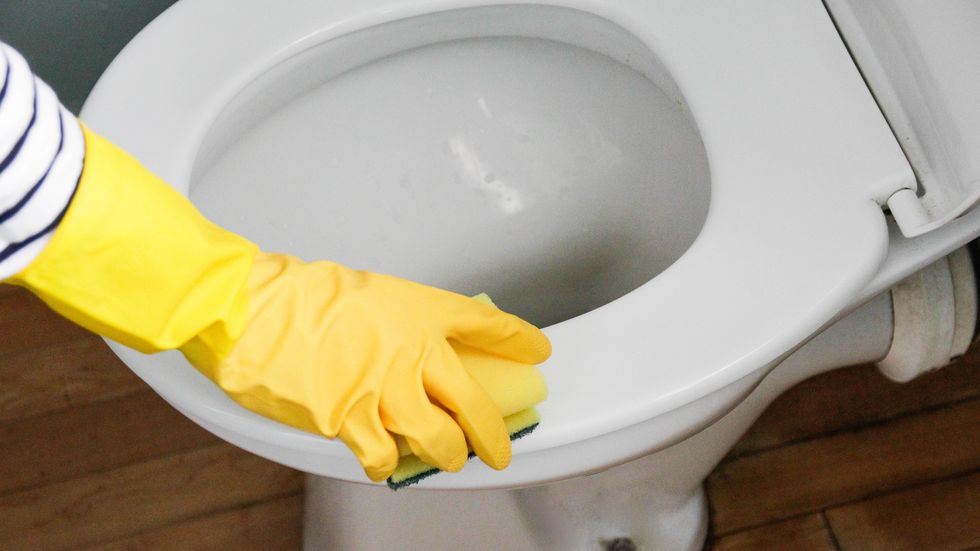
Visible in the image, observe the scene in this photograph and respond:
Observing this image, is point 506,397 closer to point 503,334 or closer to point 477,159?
point 503,334

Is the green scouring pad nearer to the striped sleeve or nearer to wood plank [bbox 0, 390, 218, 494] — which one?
the striped sleeve

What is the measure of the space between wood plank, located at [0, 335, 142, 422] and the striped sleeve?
65cm

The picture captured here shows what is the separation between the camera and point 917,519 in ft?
2.63

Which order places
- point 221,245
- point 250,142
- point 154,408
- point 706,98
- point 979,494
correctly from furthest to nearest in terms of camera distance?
point 154,408 < point 979,494 < point 250,142 < point 706,98 < point 221,245

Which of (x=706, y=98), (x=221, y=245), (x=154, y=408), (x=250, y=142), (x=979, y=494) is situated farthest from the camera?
(x=154, y=408)

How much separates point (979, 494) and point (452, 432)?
59 cm

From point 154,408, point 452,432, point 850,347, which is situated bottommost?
point 154,408

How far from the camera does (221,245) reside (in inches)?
15.7

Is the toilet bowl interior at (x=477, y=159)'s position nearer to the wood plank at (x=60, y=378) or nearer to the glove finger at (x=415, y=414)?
the glove finger at (x=415, y=414)

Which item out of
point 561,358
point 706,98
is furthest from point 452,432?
Answer: point 706,98

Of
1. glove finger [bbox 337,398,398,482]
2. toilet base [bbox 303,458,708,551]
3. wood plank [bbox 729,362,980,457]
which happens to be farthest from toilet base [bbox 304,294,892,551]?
glove finger [bbox 337,398,398,482]

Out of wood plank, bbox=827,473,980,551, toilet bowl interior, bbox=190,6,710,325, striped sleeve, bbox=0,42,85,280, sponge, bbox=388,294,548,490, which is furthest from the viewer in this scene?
wood plank, bbox=827,473,980,551

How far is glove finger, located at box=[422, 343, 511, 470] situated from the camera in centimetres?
42

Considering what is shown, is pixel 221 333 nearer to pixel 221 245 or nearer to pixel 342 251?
pixel 221 245
